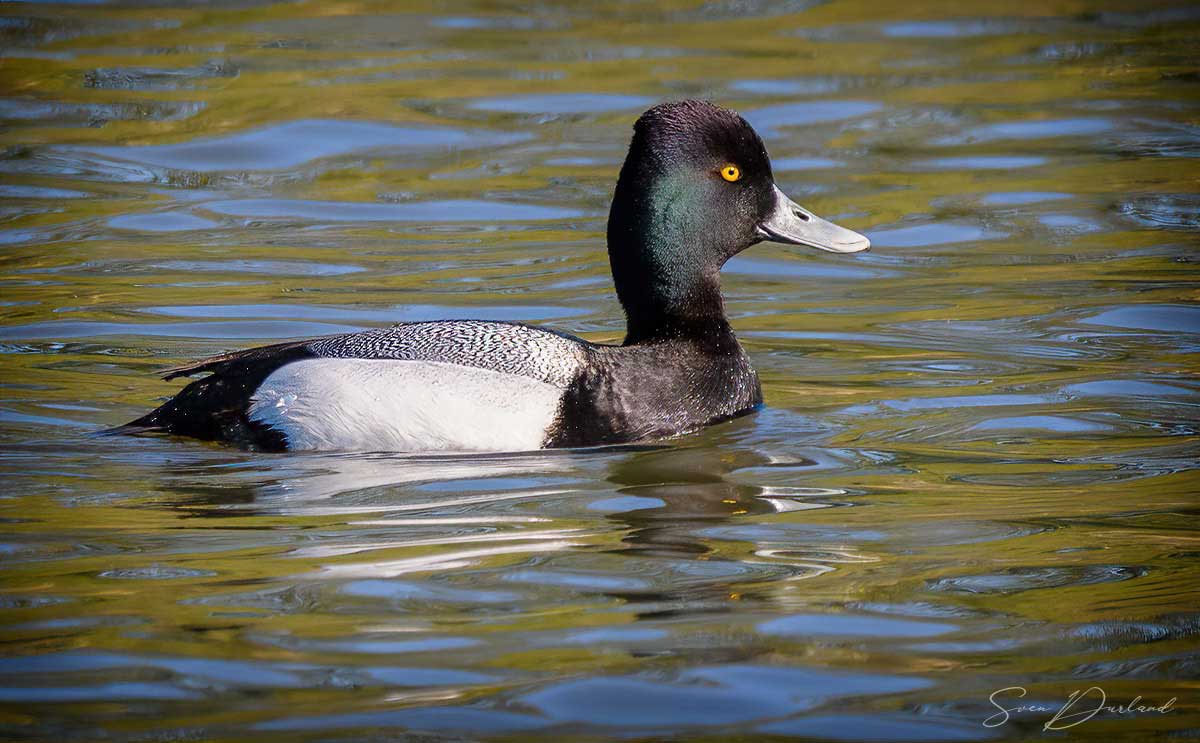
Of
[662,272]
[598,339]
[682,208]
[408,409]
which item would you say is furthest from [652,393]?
[598,339]

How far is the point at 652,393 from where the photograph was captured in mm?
7676

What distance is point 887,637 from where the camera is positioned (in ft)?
17.0

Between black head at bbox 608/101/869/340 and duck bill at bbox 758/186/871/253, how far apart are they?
0.07 metres

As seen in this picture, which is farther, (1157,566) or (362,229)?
(362,229)

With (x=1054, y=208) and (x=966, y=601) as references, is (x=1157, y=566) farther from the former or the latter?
(x=1054, y=208)

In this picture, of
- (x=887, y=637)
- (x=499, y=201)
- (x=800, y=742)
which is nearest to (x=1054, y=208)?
(x=499, y=201)

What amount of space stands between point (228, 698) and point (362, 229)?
730 cm

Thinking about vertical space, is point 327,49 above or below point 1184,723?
above

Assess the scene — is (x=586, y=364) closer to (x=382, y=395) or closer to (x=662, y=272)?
(x=662, y=272)
